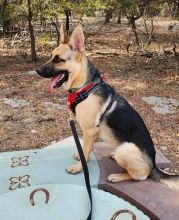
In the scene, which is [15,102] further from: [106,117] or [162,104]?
[106,117]

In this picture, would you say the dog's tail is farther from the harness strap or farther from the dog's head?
the dog's head

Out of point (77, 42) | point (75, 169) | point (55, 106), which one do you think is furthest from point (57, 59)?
point (55, 106)

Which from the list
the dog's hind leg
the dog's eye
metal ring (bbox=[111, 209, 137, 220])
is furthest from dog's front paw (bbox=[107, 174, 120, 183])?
the dog's eye

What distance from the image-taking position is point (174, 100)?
7.12 m

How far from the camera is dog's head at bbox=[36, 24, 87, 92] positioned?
3.63 m

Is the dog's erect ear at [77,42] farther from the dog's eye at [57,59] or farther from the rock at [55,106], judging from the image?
the rock at [55,106]

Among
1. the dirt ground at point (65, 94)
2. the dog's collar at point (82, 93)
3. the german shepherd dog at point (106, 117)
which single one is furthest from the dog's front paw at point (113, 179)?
the dirt ground at point (65, 94)

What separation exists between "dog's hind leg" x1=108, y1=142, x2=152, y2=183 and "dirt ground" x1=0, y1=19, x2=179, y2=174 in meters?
0.93

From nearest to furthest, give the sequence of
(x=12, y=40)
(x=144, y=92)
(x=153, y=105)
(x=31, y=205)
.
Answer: (x=31, y=205) < (x=153, y=105) < (x=144, y=92) < (x=12, y=40)

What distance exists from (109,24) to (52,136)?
1509 centimetres

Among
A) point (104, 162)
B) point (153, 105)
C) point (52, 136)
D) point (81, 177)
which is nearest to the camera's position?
point (81, 177)

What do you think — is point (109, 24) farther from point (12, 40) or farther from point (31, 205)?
point (31, 205)

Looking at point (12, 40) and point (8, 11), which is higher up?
point (8, 11)

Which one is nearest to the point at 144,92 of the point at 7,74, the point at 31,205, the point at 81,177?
the point at 7,74
